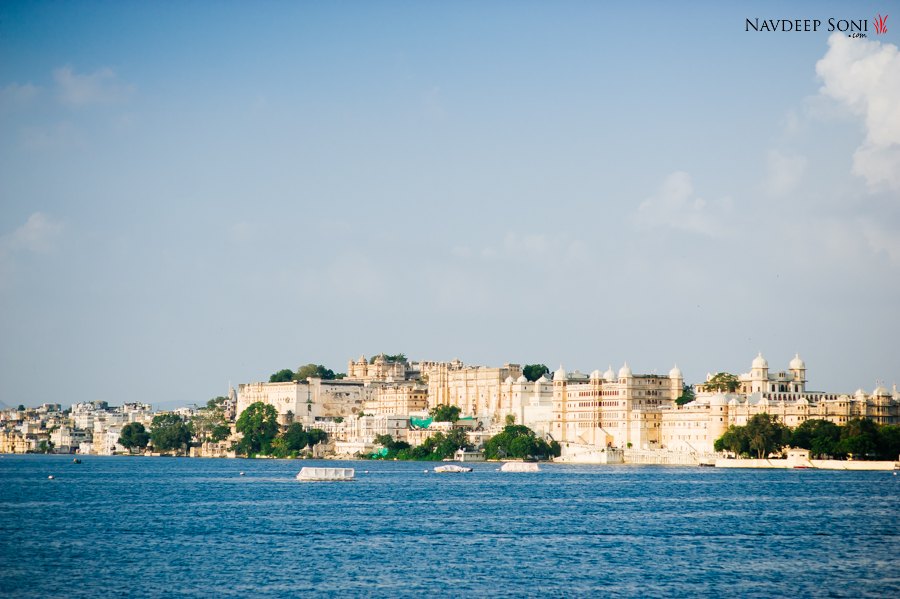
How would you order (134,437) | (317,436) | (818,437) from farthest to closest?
(134,437), (317,436), (818,437)

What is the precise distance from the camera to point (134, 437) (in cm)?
19475

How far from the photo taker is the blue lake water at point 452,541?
40719mm

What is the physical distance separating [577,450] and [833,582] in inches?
4042

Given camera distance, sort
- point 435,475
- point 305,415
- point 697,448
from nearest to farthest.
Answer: point 435,475 → point 697,448 → point 305,415

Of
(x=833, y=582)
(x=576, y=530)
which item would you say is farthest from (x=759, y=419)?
(x=833, y=582)

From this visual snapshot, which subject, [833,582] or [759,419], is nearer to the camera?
[833,582]

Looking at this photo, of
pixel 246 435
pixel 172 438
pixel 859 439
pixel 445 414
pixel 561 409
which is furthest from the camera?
pixel 172 438

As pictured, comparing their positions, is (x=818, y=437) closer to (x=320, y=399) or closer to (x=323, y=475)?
(x=323, y=475)

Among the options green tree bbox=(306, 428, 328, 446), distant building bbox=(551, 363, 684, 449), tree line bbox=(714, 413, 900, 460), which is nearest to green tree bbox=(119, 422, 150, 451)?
green tree bbox=(306, 428, 328, 446)

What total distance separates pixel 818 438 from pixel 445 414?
58.4 meters

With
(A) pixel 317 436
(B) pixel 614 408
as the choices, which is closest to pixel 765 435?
(B) pixel 614 408

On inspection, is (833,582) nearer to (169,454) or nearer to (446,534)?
(446,534)

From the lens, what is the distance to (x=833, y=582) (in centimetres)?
4125

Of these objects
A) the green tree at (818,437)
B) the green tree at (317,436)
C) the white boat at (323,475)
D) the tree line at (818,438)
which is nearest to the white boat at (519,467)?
the tree line at (818,438)
